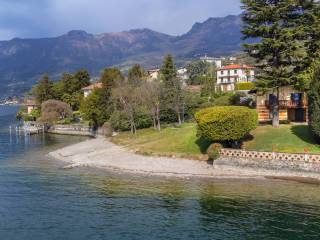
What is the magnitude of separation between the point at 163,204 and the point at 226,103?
174 feet

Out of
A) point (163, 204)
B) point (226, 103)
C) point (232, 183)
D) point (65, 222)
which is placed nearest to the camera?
point (65, 222)

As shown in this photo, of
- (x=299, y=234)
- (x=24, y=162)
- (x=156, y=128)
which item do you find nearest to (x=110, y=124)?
(x=156, y=128)

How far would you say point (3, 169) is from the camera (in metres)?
60.9

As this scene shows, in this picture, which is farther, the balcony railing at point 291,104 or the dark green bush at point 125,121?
the dark green bush at point 125,121

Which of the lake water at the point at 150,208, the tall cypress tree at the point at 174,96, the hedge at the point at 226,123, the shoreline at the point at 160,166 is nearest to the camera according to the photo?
the lake water at the point at 150,208

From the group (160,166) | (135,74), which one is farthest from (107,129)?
(160,166)

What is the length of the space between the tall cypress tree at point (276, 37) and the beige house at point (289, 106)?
5599 mm

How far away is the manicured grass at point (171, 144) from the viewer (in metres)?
61.9

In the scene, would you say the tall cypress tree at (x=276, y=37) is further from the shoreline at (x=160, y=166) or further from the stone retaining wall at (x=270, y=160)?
the shoreline at (x=160, y=166)

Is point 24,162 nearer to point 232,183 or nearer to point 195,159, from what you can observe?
point 195,159

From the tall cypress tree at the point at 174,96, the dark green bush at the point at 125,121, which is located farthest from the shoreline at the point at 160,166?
the tall cypress tree at the point at 174,96

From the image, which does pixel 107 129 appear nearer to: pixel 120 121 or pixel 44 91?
pixel 120 121

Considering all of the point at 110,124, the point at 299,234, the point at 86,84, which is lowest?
the point at 299,234

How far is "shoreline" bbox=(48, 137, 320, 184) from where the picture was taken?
165ft
